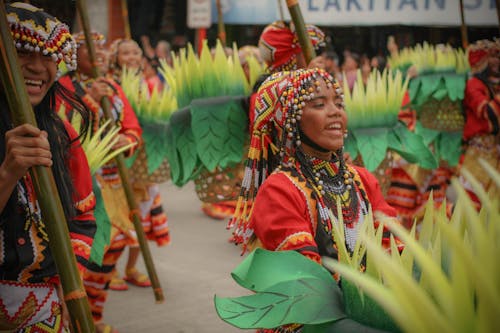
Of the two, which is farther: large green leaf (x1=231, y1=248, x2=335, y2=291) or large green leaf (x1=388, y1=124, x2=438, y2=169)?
large green leaf (x1=388, y1=124, x2=438, y2=169)

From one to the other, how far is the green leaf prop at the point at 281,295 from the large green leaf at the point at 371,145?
2.40 m

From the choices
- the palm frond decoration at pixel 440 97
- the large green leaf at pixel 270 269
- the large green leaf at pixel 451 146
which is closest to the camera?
the large green leaf at pixel 270 269

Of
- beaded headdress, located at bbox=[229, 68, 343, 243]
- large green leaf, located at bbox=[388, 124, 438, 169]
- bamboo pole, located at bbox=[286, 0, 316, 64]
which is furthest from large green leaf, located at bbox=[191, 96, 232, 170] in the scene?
beaded headdress, located at bbox=[229, 68, 343, 243]

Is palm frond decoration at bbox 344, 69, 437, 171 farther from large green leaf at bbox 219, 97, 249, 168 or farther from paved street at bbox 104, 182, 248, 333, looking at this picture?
paved street at bbox 104, 182, 248, 333

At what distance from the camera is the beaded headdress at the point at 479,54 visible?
5.44 meters

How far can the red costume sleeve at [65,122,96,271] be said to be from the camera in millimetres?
2393

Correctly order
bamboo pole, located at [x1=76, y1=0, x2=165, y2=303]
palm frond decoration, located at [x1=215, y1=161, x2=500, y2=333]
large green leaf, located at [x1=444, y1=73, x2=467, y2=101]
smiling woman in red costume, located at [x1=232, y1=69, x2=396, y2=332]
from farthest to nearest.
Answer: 1. large green leaf, located at [x1=444, y1=73, x2=467, y2=101]
2. bamboo pole, located at [x1=76, y1=0, x2=165, y2=303]
3. smiling woman in red costume, located at [x1=232, y1=69, x2=396, y2=332]
4. palm frond decoration, located at [x1=215, y1=161, x2=500, y2=333]

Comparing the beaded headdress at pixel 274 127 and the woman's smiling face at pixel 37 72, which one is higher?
the woman's smiling face at pixel 37 72

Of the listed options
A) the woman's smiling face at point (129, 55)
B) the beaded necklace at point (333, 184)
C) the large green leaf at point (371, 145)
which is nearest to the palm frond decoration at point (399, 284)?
the beaded necklace at point (333, 184)

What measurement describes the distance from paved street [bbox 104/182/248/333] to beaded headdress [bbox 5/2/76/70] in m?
2.54

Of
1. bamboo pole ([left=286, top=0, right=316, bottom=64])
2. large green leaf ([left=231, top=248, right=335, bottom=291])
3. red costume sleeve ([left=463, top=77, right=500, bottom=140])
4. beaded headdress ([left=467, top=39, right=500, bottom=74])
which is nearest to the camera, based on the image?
large green leaf ([left=231, top=248, right=335, bottom=291])

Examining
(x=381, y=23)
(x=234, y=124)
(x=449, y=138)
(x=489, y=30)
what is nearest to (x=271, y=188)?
(x=234, y=124)

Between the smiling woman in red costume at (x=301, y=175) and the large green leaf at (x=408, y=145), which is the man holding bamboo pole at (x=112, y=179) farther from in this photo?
the smiling woman in red costume at (x=301, y=175)

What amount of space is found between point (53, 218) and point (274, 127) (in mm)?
1204
